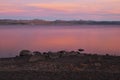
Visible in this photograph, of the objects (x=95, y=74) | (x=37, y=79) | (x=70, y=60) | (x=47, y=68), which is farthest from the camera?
(x=70, y=60)

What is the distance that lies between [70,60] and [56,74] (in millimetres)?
6534

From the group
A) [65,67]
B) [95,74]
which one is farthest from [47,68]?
[95,74]

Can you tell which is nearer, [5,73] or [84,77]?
[84,77]

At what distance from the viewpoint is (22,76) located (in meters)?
14.6

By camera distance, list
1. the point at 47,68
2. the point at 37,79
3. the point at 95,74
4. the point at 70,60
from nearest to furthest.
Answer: the point at 37,79
the point at 95,74
the point at 47,68
the point at 70,60

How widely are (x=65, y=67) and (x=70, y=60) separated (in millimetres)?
3676

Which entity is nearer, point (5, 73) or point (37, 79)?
point (37, 79)

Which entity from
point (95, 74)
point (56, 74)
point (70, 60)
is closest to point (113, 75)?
point (95, 74)

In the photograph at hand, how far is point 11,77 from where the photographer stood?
47.0 feet

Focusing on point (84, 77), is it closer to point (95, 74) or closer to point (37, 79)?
point (95, 74)

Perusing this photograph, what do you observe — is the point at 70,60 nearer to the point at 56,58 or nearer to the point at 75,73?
the point at 56,58

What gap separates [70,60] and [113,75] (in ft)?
23.0

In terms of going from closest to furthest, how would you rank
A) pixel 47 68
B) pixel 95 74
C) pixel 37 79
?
pixel 37 79, pixel 95 74, pixel 47 68

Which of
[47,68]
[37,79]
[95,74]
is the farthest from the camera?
[47,68]
